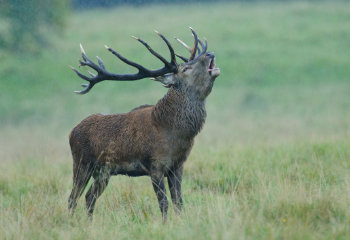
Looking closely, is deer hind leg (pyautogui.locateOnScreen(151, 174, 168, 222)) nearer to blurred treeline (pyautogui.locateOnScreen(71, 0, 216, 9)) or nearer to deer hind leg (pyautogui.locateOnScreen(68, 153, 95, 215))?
deer hind leg (pyautogui.locateOnScreen(68, 153, 95, 215))

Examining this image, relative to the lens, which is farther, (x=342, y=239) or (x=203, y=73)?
(x=203, y=73)

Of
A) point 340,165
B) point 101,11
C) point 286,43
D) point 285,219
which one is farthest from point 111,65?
point 285,219

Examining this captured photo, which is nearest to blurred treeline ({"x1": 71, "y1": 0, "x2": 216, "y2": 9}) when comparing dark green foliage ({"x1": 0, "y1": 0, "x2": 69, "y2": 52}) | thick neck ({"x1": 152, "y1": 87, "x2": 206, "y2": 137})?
dark green foliage ({"x1": 0, "y1": 0, "x2": 69, "y2": 52})

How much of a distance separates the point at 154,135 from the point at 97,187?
1.00m

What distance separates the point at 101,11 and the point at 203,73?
40477 millimetres

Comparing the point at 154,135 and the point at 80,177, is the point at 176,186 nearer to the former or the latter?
the point at 154,135

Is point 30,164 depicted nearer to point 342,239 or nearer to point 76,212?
point 76,212

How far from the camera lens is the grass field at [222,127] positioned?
17.2 feet

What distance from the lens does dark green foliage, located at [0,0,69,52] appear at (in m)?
27.5

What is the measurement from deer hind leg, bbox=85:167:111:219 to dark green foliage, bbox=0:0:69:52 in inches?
854

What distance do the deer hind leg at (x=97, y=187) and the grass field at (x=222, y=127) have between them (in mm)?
117

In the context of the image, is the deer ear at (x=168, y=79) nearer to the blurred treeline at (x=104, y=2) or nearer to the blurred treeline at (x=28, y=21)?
the blurred treeline at (x=28, y=21)

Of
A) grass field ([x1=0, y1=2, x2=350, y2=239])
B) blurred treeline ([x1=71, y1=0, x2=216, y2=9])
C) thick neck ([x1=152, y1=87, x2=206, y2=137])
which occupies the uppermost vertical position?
blurred treeline ([x1=71, y1=0, x2=216, y2=9])

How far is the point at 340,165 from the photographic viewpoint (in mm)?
7664
